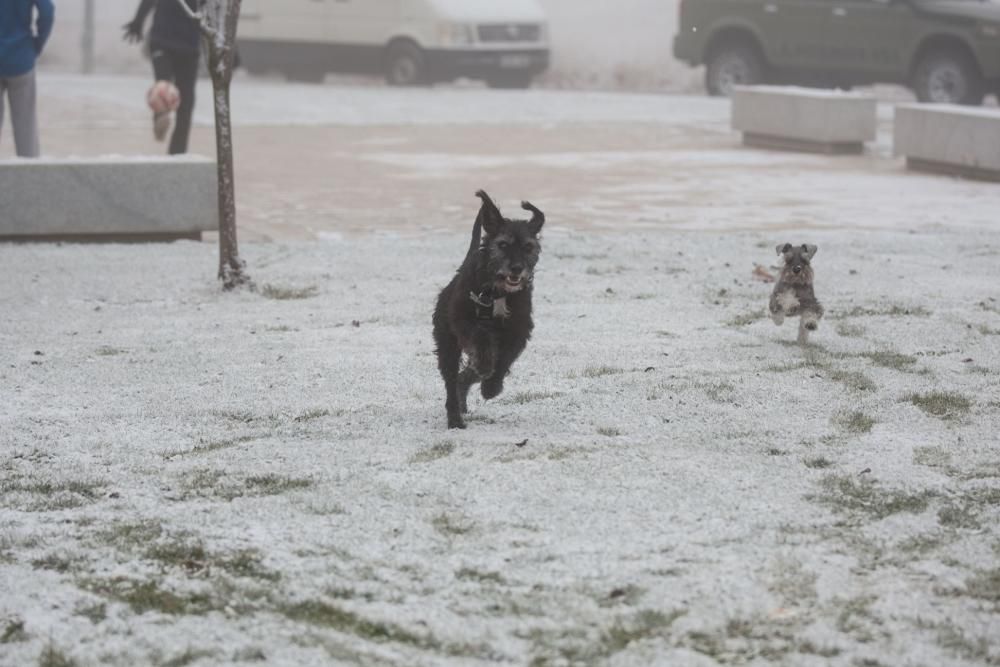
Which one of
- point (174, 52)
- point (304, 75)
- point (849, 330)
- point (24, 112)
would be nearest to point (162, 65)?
point (174, 52)

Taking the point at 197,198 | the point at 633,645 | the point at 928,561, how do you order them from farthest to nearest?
1. the point at 197,198
2. the point at 928,561
3. the point at 633,645

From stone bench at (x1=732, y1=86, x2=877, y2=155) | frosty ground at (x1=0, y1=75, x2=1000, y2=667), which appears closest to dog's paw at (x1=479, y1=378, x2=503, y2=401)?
frosty ground at (x1=0, y1=75, x2=1000, y2=667)

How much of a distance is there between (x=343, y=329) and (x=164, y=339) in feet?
Answer: 2.93

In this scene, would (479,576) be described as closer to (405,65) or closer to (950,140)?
(950,140)

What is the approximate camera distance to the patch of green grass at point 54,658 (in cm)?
422

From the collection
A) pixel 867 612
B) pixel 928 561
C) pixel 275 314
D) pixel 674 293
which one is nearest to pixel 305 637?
pixel 867 612

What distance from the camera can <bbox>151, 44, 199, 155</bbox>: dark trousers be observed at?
13.2 m

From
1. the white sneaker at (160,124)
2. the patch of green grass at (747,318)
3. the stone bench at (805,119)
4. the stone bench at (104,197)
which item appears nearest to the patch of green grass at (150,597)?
the patch of green grass at (747,318)

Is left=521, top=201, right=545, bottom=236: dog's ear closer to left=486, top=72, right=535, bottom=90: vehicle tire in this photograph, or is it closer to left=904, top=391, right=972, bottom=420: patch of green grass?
left=904, top=391, right=972, bottom=420: patch of green grass

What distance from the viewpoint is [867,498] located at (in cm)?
558

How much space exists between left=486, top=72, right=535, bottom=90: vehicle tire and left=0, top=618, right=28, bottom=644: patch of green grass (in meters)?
23.0

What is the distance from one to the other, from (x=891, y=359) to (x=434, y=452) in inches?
104

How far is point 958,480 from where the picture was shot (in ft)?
19.0

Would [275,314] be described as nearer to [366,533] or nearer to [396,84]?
[366,533]
